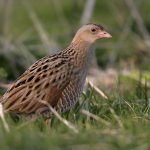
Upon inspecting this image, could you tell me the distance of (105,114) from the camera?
6.67 metres

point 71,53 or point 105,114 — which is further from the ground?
point 71,53

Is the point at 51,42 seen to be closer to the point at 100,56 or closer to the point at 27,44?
the point at 27,44

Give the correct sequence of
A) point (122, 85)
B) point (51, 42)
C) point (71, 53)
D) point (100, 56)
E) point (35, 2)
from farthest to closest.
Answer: point (35, 2), point (100, 56), point (51, 42), point (122, 85), point (71, 53)

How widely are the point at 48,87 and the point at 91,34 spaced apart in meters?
0.97

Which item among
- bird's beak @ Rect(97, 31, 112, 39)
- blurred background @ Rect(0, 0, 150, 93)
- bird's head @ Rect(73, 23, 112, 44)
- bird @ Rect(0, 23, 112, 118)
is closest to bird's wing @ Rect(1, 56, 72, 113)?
bird @ Rect(0, 23, 112, 118)

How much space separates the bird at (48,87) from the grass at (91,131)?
136 millimetres

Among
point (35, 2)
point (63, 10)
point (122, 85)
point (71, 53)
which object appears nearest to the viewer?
point (71, 53)

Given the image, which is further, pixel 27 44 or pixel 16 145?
pixel 27 44

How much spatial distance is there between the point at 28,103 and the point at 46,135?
1.24m

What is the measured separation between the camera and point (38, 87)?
6.67m

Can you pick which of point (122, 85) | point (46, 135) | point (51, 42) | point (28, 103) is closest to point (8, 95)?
point (28, 103)

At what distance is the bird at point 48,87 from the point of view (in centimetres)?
657

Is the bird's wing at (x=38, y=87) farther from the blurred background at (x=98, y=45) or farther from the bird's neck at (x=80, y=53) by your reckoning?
the blurred background at (x=98, y=45)

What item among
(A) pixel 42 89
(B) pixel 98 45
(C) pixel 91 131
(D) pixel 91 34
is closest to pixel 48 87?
(A) pixel 42 89
